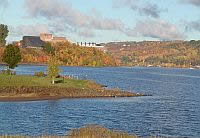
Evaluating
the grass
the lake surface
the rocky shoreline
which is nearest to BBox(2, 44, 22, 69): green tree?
the grass

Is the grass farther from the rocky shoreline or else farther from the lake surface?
the lake surface

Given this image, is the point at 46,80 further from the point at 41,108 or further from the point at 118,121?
the point at 118,121

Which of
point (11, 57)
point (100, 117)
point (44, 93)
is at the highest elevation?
point (11, 57)

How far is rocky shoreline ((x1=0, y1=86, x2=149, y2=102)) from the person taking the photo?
9638 centimetres

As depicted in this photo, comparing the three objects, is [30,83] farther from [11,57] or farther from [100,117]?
[100,117]

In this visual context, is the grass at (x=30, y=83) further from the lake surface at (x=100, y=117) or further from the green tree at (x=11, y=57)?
the green tree at (x=11, y=57)

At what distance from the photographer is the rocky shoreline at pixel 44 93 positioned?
96375mm

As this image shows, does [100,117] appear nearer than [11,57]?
Yes

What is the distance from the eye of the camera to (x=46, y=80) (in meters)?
118

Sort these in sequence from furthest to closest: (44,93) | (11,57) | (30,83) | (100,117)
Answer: (11,57), (30,83), (44,93), (100,117)

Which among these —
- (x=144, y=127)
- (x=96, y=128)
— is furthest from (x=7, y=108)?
(x=96, y=128)

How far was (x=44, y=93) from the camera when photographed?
3991 inches

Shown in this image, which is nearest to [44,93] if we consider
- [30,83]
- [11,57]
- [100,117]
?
[30,83]

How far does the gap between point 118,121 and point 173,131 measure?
11.0 metres
